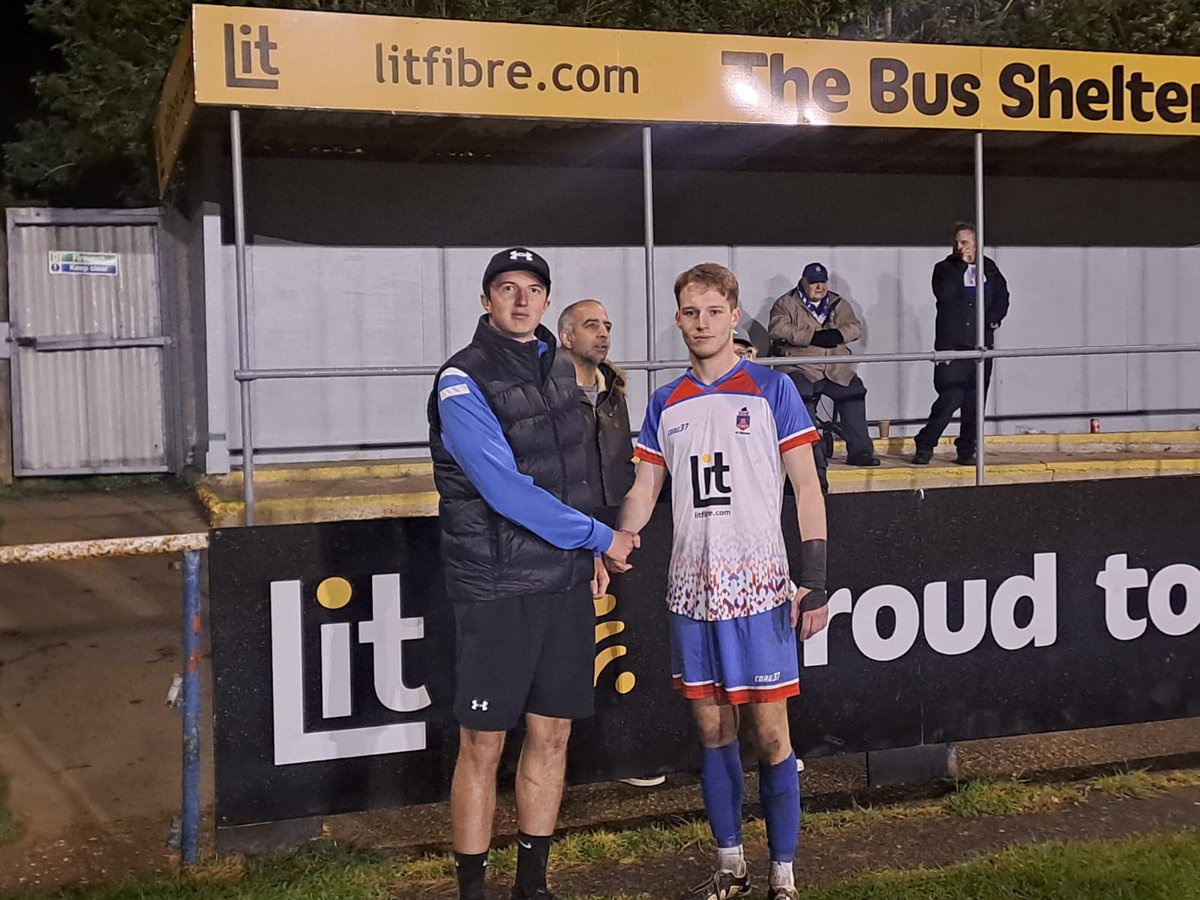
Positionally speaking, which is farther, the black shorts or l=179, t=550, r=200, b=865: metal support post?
l=179, t=550, r=200, b=865: metal support post

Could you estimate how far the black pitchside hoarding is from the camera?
4.24 m

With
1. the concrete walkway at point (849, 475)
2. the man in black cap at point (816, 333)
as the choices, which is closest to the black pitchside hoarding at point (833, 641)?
the concrete walkway at point (849, 475)

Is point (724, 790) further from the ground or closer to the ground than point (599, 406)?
closer to the ground

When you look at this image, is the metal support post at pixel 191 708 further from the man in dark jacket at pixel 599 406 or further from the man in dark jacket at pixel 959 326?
the man in dark jacket at pixel 959 326

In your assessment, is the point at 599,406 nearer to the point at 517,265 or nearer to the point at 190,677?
the point at 517,265

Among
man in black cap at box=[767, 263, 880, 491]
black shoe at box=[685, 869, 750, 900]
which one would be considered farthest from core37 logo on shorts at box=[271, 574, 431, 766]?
man in black cap at box=[767, 263, 880, 491]

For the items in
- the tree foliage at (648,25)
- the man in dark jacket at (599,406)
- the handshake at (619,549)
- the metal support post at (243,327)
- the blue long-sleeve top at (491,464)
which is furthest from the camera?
the tree foliage at (648,25)

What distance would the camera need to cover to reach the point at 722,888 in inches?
152

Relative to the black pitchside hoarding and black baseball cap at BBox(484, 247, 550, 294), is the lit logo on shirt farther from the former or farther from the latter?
the black pitchside hoarding

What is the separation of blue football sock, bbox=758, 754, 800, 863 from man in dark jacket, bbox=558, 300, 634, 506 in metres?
1.44

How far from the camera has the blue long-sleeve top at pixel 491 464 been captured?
11.2 feet

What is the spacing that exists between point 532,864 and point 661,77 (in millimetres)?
4225

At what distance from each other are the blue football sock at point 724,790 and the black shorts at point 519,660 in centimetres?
47

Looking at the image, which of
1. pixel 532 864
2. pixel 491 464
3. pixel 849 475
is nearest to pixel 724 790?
pixel 532 864
